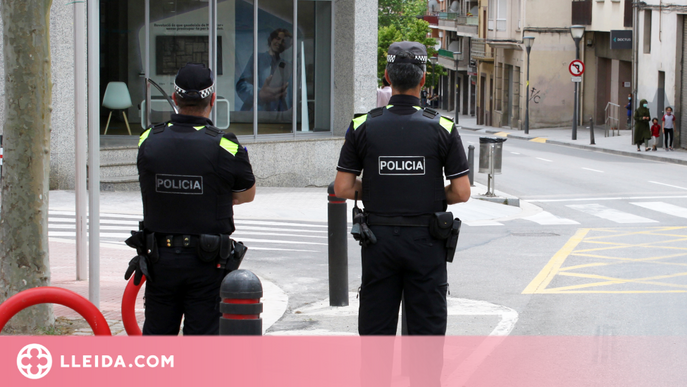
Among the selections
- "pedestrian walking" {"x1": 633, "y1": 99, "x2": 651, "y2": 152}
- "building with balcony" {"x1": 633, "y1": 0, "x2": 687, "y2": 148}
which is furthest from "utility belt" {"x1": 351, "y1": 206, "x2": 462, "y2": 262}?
"building with balcony" {"x1": 633, "y1": 0, "x2": 687, "y2": 148}

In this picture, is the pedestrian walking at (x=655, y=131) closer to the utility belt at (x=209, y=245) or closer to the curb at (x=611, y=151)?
the curb at (x=611, y=151)

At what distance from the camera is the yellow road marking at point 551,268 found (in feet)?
30.8

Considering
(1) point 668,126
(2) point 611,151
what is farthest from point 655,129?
(2) point 611,151

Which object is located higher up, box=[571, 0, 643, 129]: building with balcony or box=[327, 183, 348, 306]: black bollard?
box=[571, 0, 643, 129]: building with balcony

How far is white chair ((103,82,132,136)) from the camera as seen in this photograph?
18219 mm

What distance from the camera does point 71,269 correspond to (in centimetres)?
943

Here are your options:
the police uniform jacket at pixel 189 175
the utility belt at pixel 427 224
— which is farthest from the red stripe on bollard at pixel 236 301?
the utility belt at pixel 427 224

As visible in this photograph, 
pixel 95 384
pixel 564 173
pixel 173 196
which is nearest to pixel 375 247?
pixel 173 196

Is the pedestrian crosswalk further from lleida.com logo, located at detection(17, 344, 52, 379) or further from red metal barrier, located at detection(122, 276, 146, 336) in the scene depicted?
lleida.com logo, located at detection(17, 344, 52, 379)

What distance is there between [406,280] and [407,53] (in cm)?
122

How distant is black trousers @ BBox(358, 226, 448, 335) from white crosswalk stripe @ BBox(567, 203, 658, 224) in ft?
37.4

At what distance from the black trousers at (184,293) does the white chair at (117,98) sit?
14397 mm

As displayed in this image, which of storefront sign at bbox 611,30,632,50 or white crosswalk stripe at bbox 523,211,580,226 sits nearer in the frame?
white crosswalk stripe at bbox 523,211,580,226

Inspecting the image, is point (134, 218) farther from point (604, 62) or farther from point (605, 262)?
point (604, 62)
